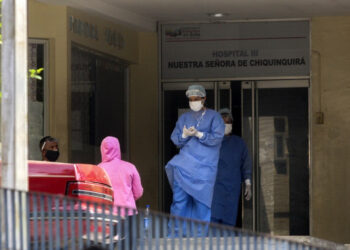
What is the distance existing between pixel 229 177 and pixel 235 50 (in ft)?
11.9

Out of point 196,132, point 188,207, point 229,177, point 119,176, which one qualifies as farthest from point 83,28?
point 119,176

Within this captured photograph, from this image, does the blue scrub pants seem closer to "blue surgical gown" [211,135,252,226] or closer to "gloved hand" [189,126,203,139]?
"gloved hand" [189,126,203,139]

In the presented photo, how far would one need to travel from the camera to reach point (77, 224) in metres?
7.36

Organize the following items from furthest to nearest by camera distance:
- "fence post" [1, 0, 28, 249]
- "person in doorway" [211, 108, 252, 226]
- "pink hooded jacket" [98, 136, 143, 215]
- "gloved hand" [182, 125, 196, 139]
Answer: "person in doorway" [211, 108, 252, 226] → "gloved hand" [182, 125, 196, 139] → "pink hooded jacket" [98, 136, 143, 215] → "fence post" [1, 0, 28, 249]

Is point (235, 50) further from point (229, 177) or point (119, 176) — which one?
point (119, 176)

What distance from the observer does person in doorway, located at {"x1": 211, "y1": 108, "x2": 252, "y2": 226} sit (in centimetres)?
1376

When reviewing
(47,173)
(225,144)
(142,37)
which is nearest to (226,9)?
(142,37)

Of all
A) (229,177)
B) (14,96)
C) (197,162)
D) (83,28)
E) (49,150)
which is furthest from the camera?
(83,28)

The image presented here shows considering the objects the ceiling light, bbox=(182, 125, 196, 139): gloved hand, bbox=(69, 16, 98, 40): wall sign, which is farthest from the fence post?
the ceiling light

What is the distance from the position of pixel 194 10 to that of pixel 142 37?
1345 millimetres

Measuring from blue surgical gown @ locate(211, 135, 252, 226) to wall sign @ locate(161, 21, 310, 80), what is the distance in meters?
3.28

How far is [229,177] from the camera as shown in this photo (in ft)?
45.2

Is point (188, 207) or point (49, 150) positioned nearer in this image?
point (49, 150)

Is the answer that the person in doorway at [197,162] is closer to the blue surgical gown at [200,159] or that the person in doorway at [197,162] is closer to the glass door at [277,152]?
the blue surgical gown at [200,159]
